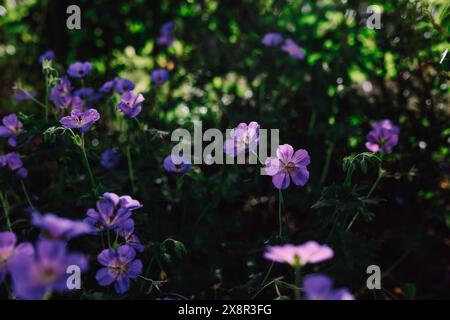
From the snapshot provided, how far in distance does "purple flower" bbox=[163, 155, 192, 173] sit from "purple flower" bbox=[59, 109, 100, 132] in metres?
0.33

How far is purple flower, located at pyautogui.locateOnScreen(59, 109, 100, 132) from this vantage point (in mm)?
1462

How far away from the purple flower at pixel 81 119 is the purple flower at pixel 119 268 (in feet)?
1.37

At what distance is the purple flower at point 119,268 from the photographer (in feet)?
4.32

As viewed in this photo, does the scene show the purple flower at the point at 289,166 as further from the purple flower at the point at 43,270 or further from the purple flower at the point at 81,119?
the purple flower at the point at 43,270

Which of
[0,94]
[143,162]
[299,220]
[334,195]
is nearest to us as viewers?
[334,195]

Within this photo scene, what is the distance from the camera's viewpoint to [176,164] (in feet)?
5.56

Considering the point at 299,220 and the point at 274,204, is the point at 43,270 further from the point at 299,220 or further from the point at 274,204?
the point at 299,220

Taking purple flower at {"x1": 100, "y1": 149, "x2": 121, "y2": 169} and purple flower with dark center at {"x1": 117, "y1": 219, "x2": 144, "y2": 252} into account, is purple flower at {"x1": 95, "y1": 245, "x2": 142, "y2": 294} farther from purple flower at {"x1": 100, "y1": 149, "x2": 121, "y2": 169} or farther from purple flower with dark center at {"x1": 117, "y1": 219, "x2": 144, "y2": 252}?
purple flower at {"x1": 100, "y1": 149, "x2": 121, "y2": 169}

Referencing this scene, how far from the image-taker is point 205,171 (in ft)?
7.44

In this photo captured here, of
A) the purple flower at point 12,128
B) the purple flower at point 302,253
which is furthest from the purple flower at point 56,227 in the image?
the purple flower at point 12,128

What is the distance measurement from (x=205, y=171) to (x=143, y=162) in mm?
385

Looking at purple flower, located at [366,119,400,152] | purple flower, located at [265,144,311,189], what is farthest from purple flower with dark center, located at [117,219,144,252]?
purple flower, located at [366,119,400,152]
